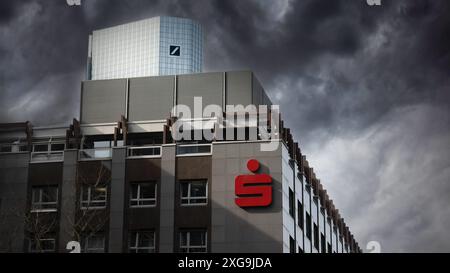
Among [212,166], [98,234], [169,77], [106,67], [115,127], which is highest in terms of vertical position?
[106,67]

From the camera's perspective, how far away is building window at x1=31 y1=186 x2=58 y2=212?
74.2 m

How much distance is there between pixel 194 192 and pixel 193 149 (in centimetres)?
394

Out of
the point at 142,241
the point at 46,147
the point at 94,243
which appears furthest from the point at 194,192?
the point at 46,147

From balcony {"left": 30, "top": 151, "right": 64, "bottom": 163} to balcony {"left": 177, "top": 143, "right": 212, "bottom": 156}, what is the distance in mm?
11087

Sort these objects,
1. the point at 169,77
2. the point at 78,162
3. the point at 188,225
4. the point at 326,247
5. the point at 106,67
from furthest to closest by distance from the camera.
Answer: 1. the point at 106,67
2. the point at 326,247
3. the point at 169,77
4. the point at 78,162
5. the point at 188,225

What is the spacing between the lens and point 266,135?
75.4 m

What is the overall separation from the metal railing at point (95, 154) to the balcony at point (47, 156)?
188cm

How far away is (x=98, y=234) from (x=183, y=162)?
9573 millimetres

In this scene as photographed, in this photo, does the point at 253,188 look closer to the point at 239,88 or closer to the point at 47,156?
the point at 239,88

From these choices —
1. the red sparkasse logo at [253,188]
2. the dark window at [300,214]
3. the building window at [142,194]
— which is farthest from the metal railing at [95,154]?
the dark window at [300,214]

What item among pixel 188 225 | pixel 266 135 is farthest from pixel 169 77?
pixel 188 225

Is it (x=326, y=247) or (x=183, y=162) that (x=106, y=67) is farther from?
(x=183, y=162)

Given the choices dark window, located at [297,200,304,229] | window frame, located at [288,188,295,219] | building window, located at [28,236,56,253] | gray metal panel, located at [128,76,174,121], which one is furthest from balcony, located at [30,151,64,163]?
dark window, located at [297,200,304,229]

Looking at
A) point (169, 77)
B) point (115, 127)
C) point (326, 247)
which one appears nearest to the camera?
point (115, 127)
